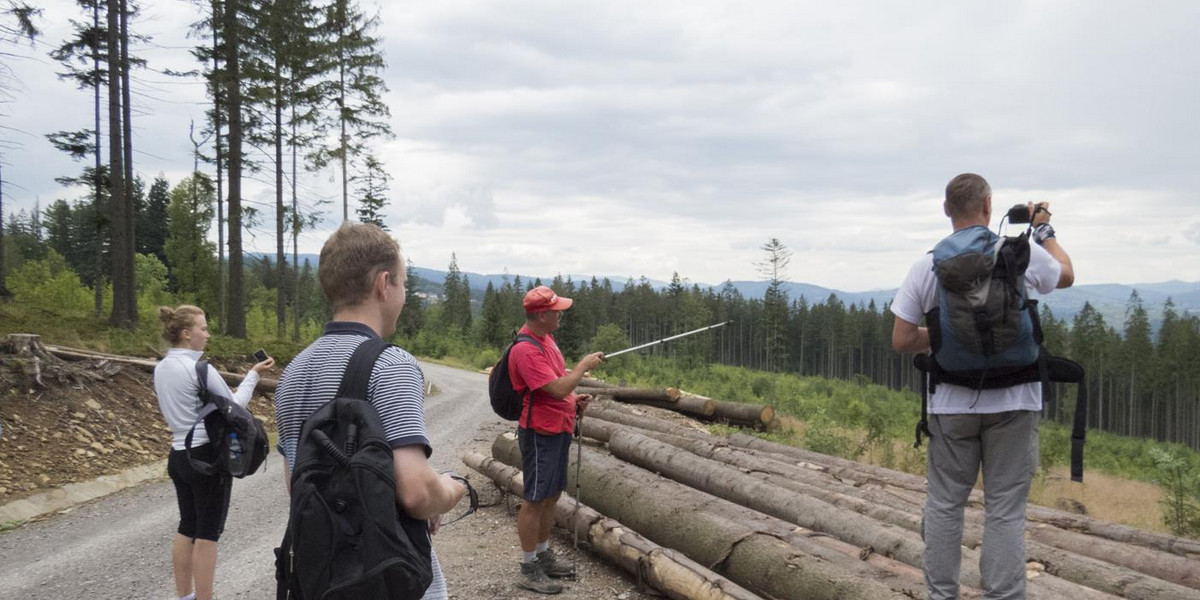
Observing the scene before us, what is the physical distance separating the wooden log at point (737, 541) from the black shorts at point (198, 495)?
3077 millimetres

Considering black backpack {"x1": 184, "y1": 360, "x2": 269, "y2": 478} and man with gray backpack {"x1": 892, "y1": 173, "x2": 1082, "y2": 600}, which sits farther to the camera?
black backpack {"x1": 184, "y1": 360, "x2": 269, "y2": 478}

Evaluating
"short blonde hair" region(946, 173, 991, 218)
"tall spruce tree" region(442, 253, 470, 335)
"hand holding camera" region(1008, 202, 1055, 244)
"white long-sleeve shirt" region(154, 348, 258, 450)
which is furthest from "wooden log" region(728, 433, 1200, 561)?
"tall spruce tree" region(442, 253, 470, 335)

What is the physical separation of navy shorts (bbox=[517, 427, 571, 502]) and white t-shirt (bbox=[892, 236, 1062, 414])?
2.55m

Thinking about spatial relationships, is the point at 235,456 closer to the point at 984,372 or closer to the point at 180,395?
the point at 180,395

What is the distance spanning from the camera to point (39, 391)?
32.8 ft

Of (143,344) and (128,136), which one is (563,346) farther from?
(143,344)

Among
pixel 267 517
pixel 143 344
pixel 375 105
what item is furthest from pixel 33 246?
pixel 267 517

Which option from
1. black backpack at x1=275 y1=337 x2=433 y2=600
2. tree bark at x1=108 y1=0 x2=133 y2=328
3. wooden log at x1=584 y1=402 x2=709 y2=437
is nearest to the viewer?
black backpack at x1=275 y1=337 x2=433 y2=600

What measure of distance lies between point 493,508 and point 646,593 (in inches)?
122

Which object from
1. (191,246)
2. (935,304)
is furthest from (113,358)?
(191,246)

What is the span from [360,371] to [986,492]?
3.17 metres

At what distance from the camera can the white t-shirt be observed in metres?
3.44

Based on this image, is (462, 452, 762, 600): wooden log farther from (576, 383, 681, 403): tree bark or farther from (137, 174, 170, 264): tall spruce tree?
(137, 174, 170, 264): tall spruce tree

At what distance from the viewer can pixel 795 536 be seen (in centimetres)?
495
